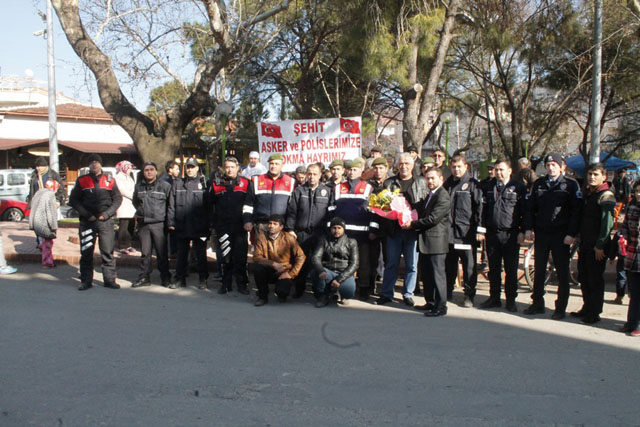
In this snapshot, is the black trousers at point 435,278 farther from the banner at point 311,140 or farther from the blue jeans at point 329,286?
the banner at point 311,140

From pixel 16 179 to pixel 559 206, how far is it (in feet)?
61.6

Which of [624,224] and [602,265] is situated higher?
[624,224]

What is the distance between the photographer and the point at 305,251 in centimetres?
793

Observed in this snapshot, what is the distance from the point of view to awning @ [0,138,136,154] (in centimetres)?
2970

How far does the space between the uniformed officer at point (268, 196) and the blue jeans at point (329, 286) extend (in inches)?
46.5

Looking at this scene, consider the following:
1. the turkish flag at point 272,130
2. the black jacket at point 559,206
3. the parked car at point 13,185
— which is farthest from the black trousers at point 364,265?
the parked car at point 13,185

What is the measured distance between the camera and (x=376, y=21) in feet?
37.3

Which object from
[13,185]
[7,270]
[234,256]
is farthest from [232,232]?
[13,185]

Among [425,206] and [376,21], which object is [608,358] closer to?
[425,206]

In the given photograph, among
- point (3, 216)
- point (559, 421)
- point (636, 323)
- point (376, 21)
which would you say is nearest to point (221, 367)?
point (559, 421)

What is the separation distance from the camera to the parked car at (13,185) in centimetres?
1916

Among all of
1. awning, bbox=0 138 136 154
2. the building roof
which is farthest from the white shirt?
the building roof

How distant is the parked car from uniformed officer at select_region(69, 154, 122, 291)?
12.9m

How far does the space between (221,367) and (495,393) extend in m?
2.34
